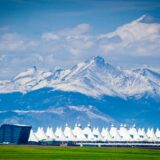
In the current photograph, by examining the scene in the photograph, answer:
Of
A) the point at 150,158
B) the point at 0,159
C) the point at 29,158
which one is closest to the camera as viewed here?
the point at 0,159

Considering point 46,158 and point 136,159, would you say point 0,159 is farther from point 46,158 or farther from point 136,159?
point 136,159

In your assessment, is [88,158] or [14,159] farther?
[88,158]

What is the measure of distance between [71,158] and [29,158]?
24.5ft

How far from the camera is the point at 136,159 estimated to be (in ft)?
457

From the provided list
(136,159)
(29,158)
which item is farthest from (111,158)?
(29,158)

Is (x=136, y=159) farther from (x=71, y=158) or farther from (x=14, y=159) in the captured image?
(x=14, y=159)

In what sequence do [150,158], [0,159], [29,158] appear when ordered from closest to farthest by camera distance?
[0,159], [29,158], [150,158]

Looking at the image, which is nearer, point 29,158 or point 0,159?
point 0,159

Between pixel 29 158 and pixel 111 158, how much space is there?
49.1 feet

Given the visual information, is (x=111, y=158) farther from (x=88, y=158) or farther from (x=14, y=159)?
(x=14, y=159)

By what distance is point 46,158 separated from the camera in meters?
135

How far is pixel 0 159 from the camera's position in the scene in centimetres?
12588

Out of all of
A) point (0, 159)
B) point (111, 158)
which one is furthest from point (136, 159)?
point (0, 159)

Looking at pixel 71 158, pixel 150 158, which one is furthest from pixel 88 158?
pixel 150 158
